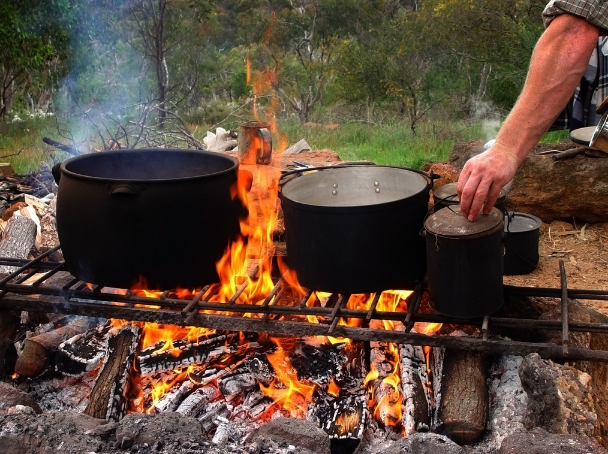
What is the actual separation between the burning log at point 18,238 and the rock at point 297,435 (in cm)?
313

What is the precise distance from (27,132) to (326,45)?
9057 millimetres

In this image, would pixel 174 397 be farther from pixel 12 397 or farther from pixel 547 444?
pixel 547 444

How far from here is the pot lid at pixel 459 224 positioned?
8.41ft

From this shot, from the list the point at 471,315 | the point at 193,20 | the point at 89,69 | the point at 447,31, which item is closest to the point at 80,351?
the point at 471,315

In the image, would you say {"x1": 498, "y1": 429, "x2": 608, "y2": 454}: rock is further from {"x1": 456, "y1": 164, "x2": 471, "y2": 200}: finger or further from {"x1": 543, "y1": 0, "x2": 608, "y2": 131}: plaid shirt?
{"x1": 543, "y1": 0, "x2": 608, "y2": 131}: plaid shirt

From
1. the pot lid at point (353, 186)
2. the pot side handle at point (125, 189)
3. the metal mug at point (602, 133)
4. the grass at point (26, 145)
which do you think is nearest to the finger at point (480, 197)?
the metal mug at point (602, 133)

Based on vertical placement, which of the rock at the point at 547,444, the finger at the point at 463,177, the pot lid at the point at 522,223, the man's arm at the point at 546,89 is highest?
the man's arm at the point at 546,89

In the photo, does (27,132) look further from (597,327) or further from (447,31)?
(597,327)

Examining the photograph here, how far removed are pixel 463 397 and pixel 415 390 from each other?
0.74 feet

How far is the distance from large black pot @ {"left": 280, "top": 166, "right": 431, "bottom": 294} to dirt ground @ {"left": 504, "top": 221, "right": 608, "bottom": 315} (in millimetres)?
1557

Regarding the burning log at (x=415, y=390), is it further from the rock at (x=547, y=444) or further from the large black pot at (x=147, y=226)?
the large black pot at (x=147, y=226)

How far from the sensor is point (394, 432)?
2.78 meters

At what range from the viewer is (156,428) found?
232cm

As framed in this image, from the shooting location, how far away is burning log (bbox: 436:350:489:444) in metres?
2.68
